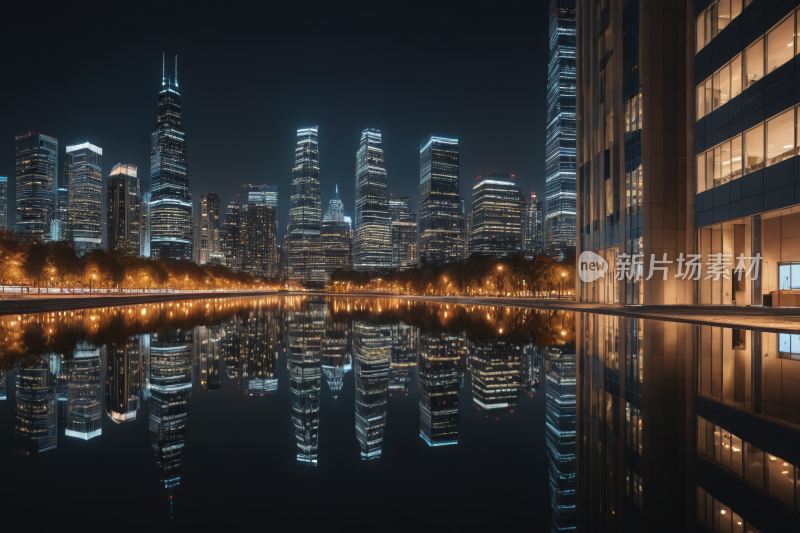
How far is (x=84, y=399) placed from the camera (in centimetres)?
880

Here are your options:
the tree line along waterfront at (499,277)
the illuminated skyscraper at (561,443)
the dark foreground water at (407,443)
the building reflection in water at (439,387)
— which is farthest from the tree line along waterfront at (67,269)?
the illuminated skyscraper at (561,443)

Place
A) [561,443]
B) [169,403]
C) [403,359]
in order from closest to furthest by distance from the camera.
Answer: [561,443]
[169,403]
[403,359]

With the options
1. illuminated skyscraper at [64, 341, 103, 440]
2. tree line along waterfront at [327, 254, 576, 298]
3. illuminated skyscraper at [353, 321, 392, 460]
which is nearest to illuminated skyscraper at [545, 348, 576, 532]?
illuminated skyscraper at [353, 321, 392, 460]

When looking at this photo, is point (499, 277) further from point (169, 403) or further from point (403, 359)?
point (169, 403)

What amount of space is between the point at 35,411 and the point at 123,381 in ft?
8.15

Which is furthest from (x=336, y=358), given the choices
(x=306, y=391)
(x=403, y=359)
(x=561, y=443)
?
(x=561, y=443)

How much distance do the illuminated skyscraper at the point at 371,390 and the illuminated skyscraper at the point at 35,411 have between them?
4423 millimetres

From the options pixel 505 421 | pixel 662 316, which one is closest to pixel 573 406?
pixel 505 421

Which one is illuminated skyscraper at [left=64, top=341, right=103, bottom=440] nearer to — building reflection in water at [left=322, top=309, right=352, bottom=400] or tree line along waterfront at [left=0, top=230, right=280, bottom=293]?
building reflection in water at [left=322, top=309, right=352, bottom=400]

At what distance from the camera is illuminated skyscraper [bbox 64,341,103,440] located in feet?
23.0

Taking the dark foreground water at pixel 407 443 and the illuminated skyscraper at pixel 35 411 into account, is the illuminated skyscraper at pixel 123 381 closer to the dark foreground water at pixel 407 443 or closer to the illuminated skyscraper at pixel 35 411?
the dark foreground water at pixel 407 443

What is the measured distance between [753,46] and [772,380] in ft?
101

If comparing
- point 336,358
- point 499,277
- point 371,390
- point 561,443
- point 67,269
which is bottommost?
point 336,358

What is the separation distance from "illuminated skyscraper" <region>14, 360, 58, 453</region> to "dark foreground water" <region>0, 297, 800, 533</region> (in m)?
0.05
